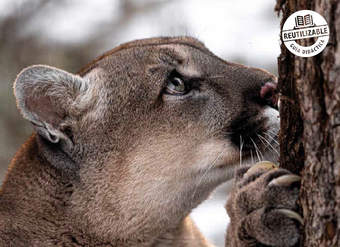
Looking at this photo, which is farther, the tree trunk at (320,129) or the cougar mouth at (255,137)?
the cougar mouth at (255,137)

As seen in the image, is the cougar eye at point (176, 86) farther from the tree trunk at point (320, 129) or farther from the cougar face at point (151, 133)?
the tree trunk at point (320, 129)

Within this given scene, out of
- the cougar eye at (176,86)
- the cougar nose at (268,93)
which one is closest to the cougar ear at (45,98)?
the cougar eye at (176,86)

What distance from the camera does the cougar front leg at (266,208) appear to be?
312 centimetres

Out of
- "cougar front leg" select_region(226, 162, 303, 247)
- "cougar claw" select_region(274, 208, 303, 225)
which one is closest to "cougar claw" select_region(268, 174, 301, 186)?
"cougar front leg" select_region(226, 162, 303, 247)

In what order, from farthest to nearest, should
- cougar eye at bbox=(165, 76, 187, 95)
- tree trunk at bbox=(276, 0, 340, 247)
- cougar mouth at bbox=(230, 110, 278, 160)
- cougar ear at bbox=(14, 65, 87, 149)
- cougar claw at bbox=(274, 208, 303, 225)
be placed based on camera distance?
cougar eye at bbox=(165, 76, 187, 95), cougar ear at bbox=(14, 65, 87, 149), cougar mouth at bbox=(230, 110, 278, 160), cougar claw at bbox=(274, 208, 303, 225), tree trunk at bbox=(276, 0, 340, 247)

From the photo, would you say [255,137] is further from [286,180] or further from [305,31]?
[305,31]

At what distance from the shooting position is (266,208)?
324 centimetres

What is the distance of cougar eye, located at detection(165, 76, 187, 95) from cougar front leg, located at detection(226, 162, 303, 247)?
1.02 meters

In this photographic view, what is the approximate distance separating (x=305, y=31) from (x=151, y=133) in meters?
1.62

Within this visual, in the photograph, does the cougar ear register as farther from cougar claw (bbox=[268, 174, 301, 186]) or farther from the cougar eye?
cougar claw (bbox=[268, 174, 301, 186])

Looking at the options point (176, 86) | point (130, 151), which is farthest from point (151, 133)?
point (176, 86)

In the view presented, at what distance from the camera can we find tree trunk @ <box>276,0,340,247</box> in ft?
8.96

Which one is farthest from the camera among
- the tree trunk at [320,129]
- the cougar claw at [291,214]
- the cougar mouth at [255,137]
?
the cougar mouth at [255,137]

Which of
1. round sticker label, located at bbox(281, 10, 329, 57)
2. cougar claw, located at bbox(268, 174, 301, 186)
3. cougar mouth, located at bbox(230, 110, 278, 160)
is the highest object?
round sticker label, located at bbox(281, 10, 329, 57)
